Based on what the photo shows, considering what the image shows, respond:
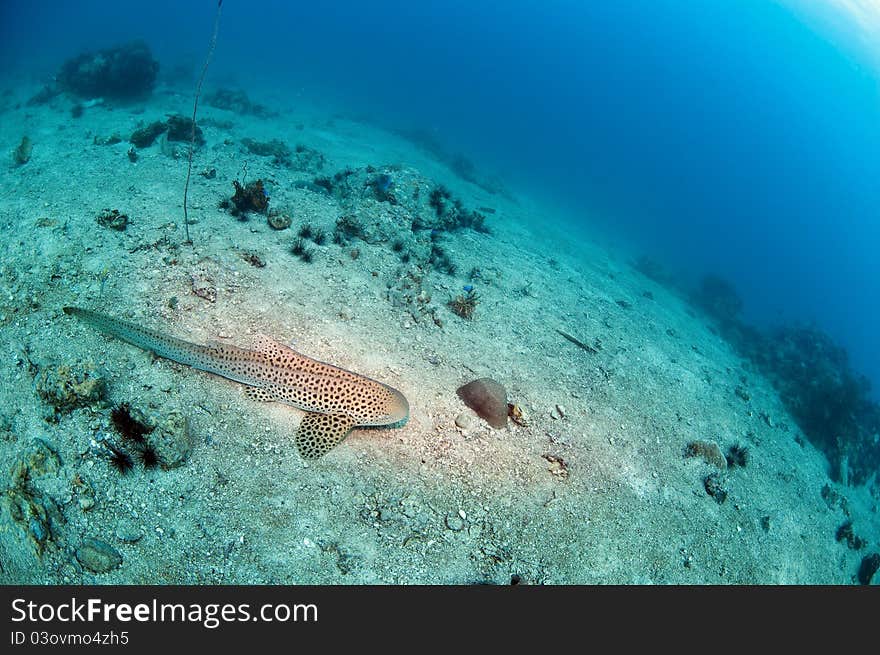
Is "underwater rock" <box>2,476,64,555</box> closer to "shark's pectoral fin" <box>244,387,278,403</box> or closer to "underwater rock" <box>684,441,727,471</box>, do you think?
"shark's pectoral fin" <box>244,387,278,403</box>

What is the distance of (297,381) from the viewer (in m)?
5.69

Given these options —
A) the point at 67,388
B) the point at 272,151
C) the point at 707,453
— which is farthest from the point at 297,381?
the point at 272,151

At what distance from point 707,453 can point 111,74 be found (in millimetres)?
33443

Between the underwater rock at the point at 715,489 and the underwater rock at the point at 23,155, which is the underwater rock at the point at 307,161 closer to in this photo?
the underwater rock at the point at 23,155

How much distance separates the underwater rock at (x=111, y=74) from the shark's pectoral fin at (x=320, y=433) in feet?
92.7

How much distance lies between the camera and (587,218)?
4222 cm

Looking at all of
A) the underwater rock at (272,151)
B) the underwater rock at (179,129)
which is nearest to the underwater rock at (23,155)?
the underwater rock at (179,129)

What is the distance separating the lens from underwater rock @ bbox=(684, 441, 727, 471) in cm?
854

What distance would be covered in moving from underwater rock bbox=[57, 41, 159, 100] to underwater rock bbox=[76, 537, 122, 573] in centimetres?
2861

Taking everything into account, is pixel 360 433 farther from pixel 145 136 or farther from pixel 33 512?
pixel 145 136

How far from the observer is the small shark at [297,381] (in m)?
5.58

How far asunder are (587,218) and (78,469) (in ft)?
146

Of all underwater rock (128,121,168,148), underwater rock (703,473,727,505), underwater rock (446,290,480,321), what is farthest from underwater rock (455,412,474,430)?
underwater rock (128,121,168,148)

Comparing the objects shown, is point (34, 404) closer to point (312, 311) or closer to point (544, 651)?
point (312, 311)
